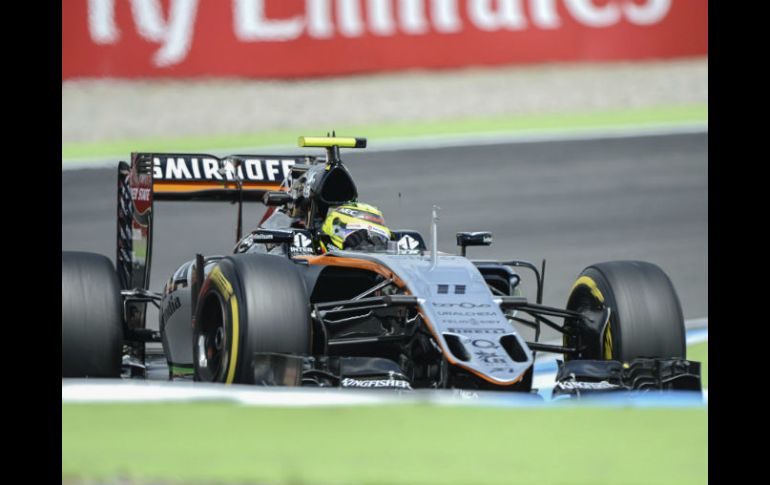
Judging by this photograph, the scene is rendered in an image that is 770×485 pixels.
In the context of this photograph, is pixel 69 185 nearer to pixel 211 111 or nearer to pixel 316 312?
pixel 211 111

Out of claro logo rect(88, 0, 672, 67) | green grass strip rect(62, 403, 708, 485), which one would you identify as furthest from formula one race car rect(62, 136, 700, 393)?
claro logo rect(88, 0, 672, 67)

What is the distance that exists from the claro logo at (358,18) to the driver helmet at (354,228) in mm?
7852

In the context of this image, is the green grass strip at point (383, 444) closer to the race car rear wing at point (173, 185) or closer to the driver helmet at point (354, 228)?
the driver helmet at point (354, 228)

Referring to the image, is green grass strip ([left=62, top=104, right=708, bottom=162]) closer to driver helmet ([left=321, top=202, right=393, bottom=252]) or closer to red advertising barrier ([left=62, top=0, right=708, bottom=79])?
red advertising barrier ([left=62, top=0, right=708, bottom=79])

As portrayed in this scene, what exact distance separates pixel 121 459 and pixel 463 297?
2.79 m

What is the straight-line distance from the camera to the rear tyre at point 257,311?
7.67 m

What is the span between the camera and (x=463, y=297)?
7996 millimetres

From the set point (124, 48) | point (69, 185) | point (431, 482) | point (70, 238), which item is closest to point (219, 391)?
point (431, 482)

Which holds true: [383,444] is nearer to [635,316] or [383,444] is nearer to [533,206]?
[635,316]

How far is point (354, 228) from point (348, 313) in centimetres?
73

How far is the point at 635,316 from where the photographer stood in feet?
27.9

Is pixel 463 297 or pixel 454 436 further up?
pixel 463 297

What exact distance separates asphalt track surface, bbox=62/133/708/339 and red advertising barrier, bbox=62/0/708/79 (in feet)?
4.31

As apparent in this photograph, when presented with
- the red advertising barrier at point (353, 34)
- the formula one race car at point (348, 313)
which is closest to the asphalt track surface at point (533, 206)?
the red advertising barrier at point (353, 34)
